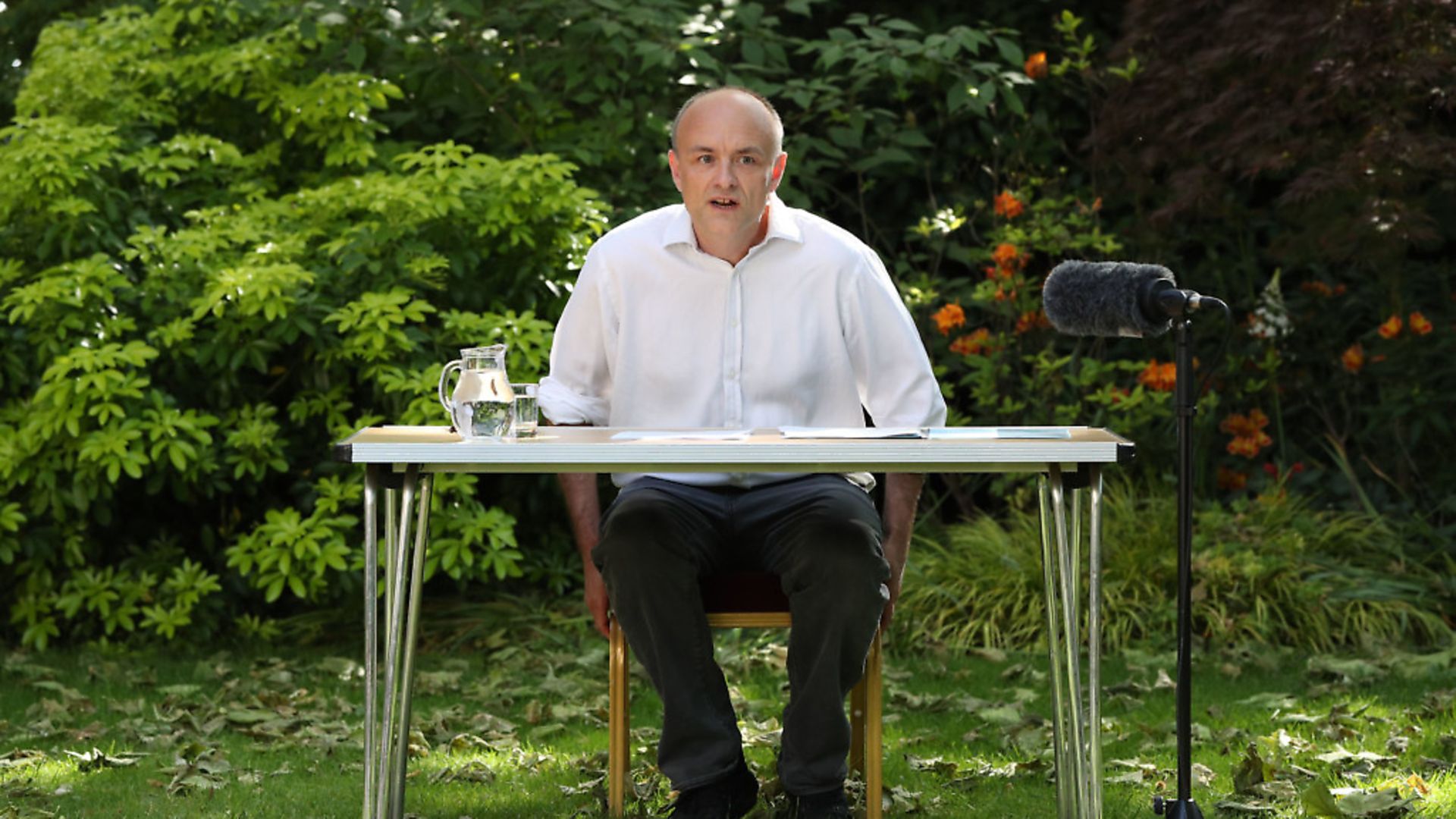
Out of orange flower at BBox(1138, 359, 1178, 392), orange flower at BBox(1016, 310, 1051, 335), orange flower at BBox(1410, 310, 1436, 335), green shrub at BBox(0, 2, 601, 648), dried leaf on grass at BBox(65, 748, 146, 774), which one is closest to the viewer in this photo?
dried leaf on grass at BBox(65, 748, 146, 774)

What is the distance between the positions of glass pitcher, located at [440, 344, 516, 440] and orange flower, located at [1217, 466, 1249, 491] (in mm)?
3618

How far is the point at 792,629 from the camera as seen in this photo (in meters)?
2.98

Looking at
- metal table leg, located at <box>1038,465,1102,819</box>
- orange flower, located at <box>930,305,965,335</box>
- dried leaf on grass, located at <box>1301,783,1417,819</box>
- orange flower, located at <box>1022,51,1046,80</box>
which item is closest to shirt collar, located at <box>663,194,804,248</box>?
metal table leg, located at <box>1038,465,1102,819</box>

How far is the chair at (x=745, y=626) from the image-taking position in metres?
3.01

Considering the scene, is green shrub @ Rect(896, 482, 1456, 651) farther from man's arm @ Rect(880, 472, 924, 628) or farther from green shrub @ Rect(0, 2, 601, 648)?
man's arm @ Rect(880, 472, 924, 628)

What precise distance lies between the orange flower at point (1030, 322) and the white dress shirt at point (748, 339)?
2.60m

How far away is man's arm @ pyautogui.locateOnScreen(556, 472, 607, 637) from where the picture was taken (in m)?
3.16

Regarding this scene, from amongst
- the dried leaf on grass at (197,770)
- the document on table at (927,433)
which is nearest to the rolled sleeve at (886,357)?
the document on table at (927,433)

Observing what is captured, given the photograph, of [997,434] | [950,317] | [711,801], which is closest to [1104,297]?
[997,434]

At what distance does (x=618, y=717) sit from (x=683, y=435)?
1.97ft

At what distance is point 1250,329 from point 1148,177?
576 mm

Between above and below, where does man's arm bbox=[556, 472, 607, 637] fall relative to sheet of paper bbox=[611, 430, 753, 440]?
below

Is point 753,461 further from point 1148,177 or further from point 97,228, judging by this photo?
point 1148,177

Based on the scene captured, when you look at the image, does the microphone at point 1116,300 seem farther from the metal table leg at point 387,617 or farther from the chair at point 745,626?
the metal table leg at point 387,617
